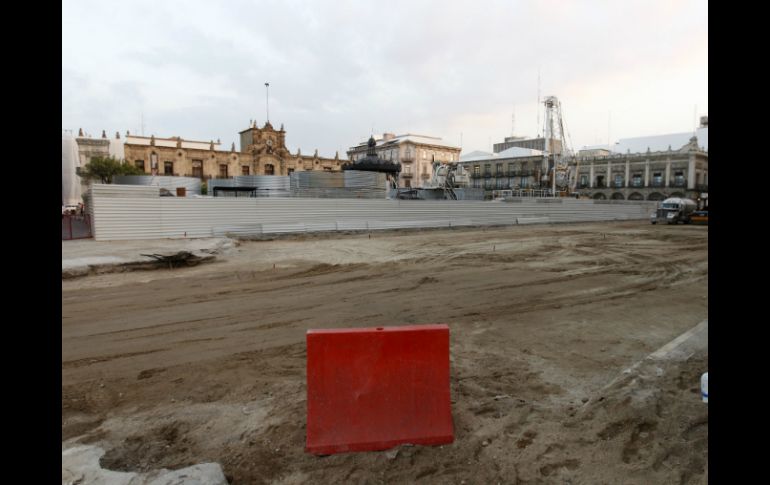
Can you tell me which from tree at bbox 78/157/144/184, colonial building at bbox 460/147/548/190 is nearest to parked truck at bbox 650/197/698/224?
colonial building at bbox 460/147/548/190

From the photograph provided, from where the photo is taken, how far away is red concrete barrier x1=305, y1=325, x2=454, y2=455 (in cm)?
372

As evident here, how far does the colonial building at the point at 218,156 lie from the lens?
5897cm

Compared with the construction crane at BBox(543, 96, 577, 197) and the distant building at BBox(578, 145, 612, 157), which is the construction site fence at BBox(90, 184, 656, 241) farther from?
the distant building at BBox(578, 145, 612, 157)

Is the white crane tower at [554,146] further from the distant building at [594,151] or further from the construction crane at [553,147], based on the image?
the distant building at [594,151]

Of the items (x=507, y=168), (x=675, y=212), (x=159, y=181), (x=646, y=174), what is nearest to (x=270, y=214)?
(x=159, y=181)

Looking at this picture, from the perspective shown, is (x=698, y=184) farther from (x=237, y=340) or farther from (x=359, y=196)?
(x=237, y=340)

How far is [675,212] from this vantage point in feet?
114

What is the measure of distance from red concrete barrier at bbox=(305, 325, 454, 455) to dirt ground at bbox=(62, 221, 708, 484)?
17 cm

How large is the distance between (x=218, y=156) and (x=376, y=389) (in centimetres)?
6542

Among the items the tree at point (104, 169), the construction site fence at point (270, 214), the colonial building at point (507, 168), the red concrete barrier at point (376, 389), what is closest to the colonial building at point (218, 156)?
the tree at point (104, 169)

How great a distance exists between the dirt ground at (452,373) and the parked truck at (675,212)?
26608 millimetres
